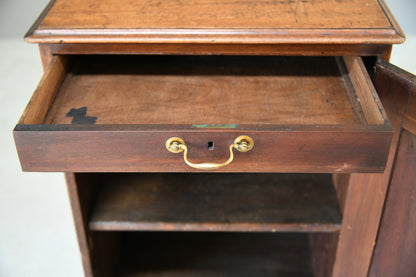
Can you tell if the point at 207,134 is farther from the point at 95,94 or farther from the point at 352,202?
the point at 352,202

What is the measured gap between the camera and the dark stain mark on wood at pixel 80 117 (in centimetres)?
75

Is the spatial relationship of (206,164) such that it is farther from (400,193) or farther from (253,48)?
(400,193)

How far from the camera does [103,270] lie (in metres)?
1.03

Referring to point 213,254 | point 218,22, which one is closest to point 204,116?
point 218,22

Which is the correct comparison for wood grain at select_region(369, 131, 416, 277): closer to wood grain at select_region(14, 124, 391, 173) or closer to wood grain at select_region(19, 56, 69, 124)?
wood grain at select_region(14, 124, 391, 173)

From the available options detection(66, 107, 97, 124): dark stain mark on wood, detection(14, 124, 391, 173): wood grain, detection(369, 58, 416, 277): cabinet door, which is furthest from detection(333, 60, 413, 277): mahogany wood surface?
detection(66, 107, 97, 124): dark stain mark on wood

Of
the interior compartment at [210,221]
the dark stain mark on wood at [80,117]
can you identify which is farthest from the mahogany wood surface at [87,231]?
the dark stain mark on wood at [80,117]

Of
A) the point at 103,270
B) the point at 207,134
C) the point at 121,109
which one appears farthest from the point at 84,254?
the point at 207,134

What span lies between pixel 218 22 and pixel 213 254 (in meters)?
0.67

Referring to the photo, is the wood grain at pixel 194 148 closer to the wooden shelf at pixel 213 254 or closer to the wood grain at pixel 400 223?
the wood grain at pixel 400 223

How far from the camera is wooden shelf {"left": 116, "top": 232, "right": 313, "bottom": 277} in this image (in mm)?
1159

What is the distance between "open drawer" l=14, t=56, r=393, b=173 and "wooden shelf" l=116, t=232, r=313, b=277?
527mm

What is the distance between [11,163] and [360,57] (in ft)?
4.06

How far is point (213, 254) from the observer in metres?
1.21
